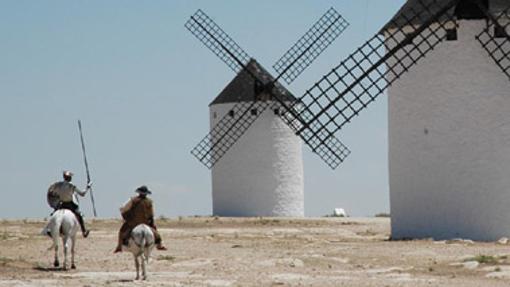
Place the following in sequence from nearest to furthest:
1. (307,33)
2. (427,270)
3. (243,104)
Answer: (427,270) < (307,33) < (243,104)

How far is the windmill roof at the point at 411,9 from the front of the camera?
28984 mm

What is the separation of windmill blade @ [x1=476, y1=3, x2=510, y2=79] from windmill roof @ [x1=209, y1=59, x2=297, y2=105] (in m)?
15.8

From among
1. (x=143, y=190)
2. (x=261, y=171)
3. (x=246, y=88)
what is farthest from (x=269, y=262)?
(x=246, y=88)

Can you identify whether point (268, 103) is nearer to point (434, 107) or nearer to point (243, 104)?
point (243, 104)

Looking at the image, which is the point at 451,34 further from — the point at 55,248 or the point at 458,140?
the point at 55,248

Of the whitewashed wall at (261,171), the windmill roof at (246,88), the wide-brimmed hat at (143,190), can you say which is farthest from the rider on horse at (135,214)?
the whitewashed wall at (261,171)

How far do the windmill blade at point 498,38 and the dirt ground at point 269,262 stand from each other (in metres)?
3.93

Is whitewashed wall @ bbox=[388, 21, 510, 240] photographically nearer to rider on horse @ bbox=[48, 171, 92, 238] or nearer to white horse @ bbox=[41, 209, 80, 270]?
rider on horse @ bbox=[48, 171, 92, 238]

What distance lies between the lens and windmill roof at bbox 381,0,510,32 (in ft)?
95.1

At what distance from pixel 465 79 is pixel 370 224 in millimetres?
13719

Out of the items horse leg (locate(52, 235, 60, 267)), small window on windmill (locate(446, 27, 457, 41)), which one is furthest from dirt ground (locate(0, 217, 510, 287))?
small window on windmill (locate(446, 27, 457, 41))

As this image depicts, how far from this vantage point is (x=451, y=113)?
95.0 ft

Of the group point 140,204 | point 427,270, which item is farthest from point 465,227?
point 140,204

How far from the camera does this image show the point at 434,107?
29.2m
